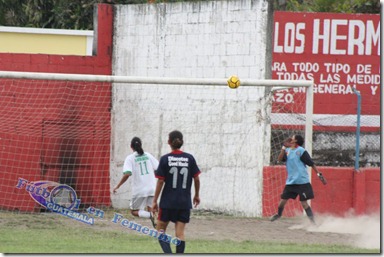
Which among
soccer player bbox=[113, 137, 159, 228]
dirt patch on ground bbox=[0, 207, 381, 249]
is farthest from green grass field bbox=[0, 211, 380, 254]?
soccer player bbox=[113, 137, 159, 228]

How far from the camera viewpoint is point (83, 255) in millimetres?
12055


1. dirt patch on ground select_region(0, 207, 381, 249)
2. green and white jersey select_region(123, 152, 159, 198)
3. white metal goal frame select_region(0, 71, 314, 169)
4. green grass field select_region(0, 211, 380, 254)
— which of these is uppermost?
white metal goal frame select_region(0, 71, 314, 169)

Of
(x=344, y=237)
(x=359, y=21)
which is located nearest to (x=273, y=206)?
(x=344, y=237)

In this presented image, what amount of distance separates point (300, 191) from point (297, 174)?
29cm

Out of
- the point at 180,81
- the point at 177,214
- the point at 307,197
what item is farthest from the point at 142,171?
the point at 177,214

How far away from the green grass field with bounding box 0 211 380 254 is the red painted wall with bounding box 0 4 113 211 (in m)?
1.80

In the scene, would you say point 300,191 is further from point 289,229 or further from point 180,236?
point 180,236

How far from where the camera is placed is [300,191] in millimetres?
16188

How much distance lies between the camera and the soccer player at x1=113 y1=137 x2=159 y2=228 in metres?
15.4

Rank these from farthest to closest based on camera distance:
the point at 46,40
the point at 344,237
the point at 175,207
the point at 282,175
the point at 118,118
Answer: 1. the point at 46,40
2. the point at 118,118
3. the point at 282,175
4. the point at 344,237
5. the point at 175,207

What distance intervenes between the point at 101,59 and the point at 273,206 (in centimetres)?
467

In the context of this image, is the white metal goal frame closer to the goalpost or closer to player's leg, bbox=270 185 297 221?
player's leg, bbox=270 185 297 221

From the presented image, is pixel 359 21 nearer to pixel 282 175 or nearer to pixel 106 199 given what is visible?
pixel 282 175

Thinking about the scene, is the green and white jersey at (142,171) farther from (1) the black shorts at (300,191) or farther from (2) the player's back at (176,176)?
(2) the player's back at (176,176)
